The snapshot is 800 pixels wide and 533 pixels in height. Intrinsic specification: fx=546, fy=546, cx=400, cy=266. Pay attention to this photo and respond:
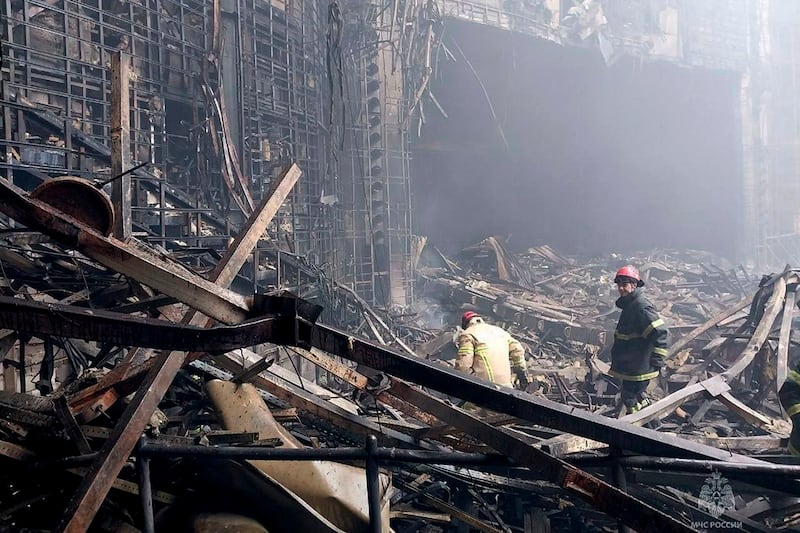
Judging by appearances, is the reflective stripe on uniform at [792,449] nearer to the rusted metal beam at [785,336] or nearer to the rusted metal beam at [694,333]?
the rusted metal beam at [785,336]

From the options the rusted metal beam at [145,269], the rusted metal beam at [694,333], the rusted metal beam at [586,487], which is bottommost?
the rusted metal beam at [694,333]

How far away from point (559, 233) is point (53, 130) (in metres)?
27.5

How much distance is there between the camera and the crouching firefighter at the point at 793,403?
4082mm

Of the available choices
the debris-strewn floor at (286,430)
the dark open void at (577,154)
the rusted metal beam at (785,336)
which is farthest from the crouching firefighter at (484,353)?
the dark open void at (577,154)

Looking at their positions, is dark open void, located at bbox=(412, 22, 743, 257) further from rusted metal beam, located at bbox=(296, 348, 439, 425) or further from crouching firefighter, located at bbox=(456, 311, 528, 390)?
rusted metal beam, located at bbox=(296, 348, 439, 425)

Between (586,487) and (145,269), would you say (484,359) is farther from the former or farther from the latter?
(145,269)

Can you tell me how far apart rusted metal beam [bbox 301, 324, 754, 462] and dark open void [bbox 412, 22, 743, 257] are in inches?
925

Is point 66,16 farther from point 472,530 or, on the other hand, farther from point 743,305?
point 743,305

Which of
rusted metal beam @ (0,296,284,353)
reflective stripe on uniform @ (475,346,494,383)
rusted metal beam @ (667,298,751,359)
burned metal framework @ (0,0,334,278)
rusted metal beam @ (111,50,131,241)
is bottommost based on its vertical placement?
rusted metal beam @ (667,298,751,359)

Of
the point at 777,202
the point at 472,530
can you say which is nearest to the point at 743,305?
the point at 472,530

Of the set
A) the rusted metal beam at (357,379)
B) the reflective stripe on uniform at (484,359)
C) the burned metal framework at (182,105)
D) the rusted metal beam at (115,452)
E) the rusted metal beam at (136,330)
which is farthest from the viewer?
the burned metal framework at (182,105)

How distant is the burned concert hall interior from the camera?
2.31 m

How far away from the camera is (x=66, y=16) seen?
893cm

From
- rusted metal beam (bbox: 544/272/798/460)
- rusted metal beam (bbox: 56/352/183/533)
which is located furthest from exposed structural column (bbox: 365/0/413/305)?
rusted metal beam (bbox: 56/352/183/533)
